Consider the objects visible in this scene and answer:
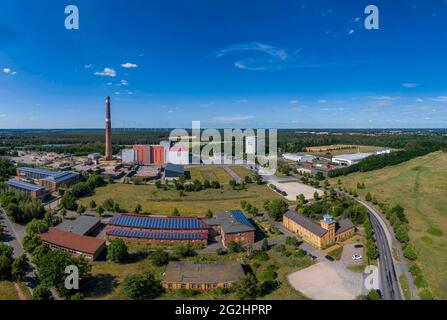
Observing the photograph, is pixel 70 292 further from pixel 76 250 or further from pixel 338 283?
pixel 338 283

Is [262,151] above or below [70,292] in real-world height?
above

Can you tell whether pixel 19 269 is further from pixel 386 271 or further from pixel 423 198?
pixel 423 198

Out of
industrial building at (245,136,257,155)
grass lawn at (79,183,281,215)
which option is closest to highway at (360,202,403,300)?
grass lawn at (79,183,281,215)

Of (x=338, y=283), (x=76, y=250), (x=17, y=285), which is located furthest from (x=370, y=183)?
(x=17, y=285)

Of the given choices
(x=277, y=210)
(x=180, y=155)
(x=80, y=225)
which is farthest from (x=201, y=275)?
(x=180, y=155)

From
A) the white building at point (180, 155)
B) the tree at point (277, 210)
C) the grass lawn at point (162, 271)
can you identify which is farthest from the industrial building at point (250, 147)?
the grass lawn at point (162, 271)

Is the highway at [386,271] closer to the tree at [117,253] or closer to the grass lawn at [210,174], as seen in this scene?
the tree at [117,253]
